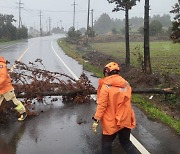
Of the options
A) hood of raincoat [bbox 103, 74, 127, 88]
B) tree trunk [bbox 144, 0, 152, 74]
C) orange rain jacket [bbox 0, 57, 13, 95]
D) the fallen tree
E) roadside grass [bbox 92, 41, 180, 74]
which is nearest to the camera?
hood of raincoat [bbox 103, 74, 127, 88]

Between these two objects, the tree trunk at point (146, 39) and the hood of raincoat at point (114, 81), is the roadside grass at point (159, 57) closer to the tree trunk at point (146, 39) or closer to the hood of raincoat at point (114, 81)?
the tree trunk at point (146, 39)

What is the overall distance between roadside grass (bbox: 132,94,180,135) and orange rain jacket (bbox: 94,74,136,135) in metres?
2.66

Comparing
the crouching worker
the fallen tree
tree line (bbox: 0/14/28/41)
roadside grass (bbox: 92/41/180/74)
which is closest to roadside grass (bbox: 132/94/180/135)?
the fallen tree

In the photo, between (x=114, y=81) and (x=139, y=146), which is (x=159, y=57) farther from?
(x=114, y=81)

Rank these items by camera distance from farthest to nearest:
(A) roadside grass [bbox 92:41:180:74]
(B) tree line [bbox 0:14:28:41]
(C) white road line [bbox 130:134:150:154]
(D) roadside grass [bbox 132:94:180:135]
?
(B) tree line [bbox 0:14:28:41] < (A) roadside grass [bbox 92:41:180:74] < (D) roadside grass [bbox 132:94:180:135] < (C) white road line [bbox 130:134:150:154]

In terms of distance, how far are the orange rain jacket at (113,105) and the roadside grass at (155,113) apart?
2.66 metres

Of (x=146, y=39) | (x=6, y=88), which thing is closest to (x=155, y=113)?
(x=6, y=88)

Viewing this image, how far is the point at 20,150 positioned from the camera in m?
6.09

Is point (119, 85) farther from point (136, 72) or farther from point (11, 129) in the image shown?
point (136, 72)

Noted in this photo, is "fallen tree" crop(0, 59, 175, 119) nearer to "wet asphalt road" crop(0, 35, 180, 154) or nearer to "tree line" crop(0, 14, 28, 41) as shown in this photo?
"wet asphalt road" crop(0, 35, 180, 154)

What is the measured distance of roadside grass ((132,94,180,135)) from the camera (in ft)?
25.2

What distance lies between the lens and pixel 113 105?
4.86m

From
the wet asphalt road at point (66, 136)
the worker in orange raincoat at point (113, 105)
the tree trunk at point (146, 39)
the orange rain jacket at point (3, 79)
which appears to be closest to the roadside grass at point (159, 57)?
the tree trunk at point (146, 39)

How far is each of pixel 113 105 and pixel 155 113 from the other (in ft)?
13.2
